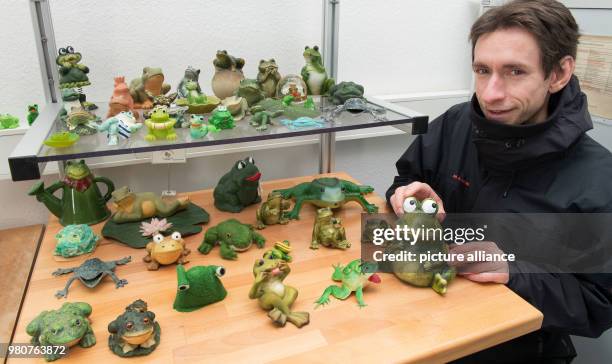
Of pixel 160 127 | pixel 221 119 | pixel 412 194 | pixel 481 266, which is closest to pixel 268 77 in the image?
pixel 221 119

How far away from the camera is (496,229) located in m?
0.97

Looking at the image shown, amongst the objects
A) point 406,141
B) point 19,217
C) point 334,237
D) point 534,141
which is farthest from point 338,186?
point 19,217

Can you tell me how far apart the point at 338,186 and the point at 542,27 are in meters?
0.55

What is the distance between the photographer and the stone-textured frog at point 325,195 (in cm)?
113

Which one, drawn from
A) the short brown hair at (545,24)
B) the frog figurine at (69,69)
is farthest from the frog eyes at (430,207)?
the frog figurine at (69,69)

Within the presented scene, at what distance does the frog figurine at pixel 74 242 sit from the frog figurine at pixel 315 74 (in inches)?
24.8

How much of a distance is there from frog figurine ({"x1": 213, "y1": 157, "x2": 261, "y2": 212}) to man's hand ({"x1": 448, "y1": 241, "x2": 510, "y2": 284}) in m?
0.49

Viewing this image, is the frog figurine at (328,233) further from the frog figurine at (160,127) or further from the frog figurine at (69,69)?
the frog figurine at (69,69)

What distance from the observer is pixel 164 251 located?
869 mm

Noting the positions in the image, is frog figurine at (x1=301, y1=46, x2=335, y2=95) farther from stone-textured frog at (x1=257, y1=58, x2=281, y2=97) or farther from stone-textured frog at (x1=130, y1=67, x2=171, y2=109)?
stone-textured frog at (x1=130, y1=67, x2=171, y2=109)

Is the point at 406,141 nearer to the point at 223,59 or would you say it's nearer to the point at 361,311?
the point at 223,59

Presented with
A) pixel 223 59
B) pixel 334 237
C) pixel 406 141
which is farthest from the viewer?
pixel 406 141

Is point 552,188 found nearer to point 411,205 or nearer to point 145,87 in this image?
point 411,205

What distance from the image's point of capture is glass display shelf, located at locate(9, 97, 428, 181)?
0.78 metres
